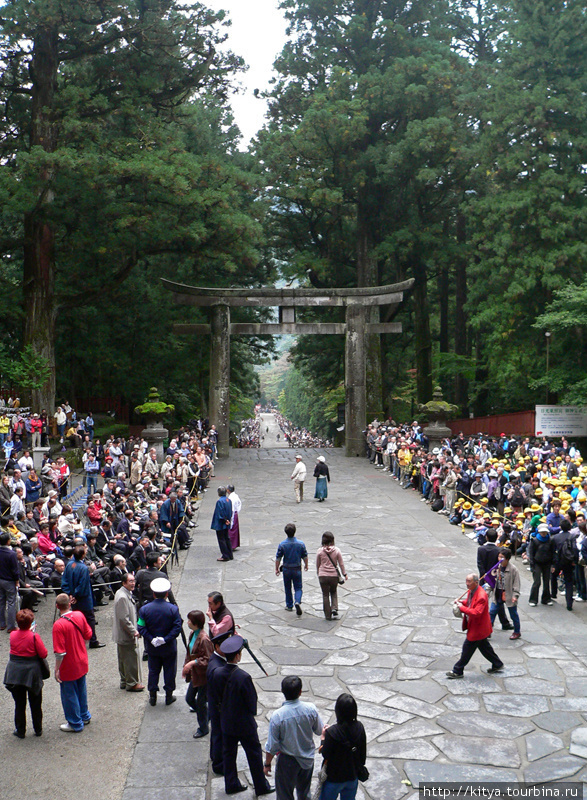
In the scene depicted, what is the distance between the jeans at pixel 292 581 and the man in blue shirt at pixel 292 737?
4767mm

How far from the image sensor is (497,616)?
10.4m

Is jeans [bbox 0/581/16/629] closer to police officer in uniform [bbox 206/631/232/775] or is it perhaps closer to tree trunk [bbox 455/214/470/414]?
police officer in uniform [bbox 206/631/232/775]

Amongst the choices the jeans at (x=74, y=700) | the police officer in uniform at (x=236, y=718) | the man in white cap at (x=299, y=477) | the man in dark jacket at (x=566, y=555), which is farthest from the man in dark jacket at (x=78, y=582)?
the man in white cap at (x=299, y=477)

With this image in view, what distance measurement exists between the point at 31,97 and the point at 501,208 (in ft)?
57.7

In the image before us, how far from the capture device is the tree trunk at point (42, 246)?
23.7m

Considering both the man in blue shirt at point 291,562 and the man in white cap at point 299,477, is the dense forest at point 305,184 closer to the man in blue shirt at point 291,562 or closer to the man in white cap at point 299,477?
the man in white cap at point 299,477

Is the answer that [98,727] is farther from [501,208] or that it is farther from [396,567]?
[501,208]

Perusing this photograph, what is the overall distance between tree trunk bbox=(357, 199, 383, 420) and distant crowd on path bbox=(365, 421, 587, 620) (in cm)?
296

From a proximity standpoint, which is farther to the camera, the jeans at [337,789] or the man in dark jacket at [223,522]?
the man in dark jacket at [223,522]

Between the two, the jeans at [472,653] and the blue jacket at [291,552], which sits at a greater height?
the blue jacket at [291,552]

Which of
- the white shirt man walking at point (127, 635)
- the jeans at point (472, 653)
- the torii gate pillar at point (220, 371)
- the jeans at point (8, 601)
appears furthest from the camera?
the torii gate pillar at point (220, 371)

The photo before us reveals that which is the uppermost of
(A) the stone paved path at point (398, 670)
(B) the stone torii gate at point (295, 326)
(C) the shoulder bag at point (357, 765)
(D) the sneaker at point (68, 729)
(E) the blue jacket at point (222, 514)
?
(B) the stone torii gate at point (295, 326)

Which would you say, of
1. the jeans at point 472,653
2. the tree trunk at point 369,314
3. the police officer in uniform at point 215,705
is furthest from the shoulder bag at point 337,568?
the tree trunk at point 369,314

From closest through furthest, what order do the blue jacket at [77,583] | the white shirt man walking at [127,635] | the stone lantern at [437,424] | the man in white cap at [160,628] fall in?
the man in white cap at [160,628] < the white shirt man walking at [127,635] < the blue jacket at [77,583] < the stone lantern at [437,424]
